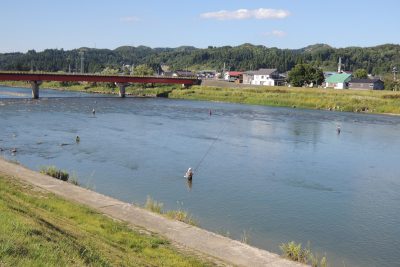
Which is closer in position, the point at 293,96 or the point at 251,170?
the point at 251,170

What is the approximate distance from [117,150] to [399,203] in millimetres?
22051

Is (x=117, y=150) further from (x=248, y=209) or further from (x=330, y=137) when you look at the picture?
(x=330, y=137)

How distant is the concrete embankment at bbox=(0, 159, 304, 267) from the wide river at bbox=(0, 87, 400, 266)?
2.88 meters

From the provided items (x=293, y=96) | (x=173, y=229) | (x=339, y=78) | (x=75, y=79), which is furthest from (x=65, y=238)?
(x=339, y=78)

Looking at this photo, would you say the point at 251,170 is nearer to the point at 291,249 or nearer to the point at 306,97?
the point at 291,249

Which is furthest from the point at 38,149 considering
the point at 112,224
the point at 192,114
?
the point at 192,114

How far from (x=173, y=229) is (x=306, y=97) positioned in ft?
281

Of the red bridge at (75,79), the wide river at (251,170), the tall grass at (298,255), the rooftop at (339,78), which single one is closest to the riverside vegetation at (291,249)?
the tall grass at (298,255)

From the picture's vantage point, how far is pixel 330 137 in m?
50.8

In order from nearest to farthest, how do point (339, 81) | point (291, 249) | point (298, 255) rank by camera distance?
point (298, 255) → point (291, 249) → point (339, 81)

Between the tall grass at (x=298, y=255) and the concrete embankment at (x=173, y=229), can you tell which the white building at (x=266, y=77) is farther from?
the tall grass at (x=298, y=255)

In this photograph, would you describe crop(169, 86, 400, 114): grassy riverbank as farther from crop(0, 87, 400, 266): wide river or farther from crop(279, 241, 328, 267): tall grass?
crop(279, 241, 328, 267): tall grass

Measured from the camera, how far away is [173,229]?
15.9m

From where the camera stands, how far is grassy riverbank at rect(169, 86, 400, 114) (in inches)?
3494
